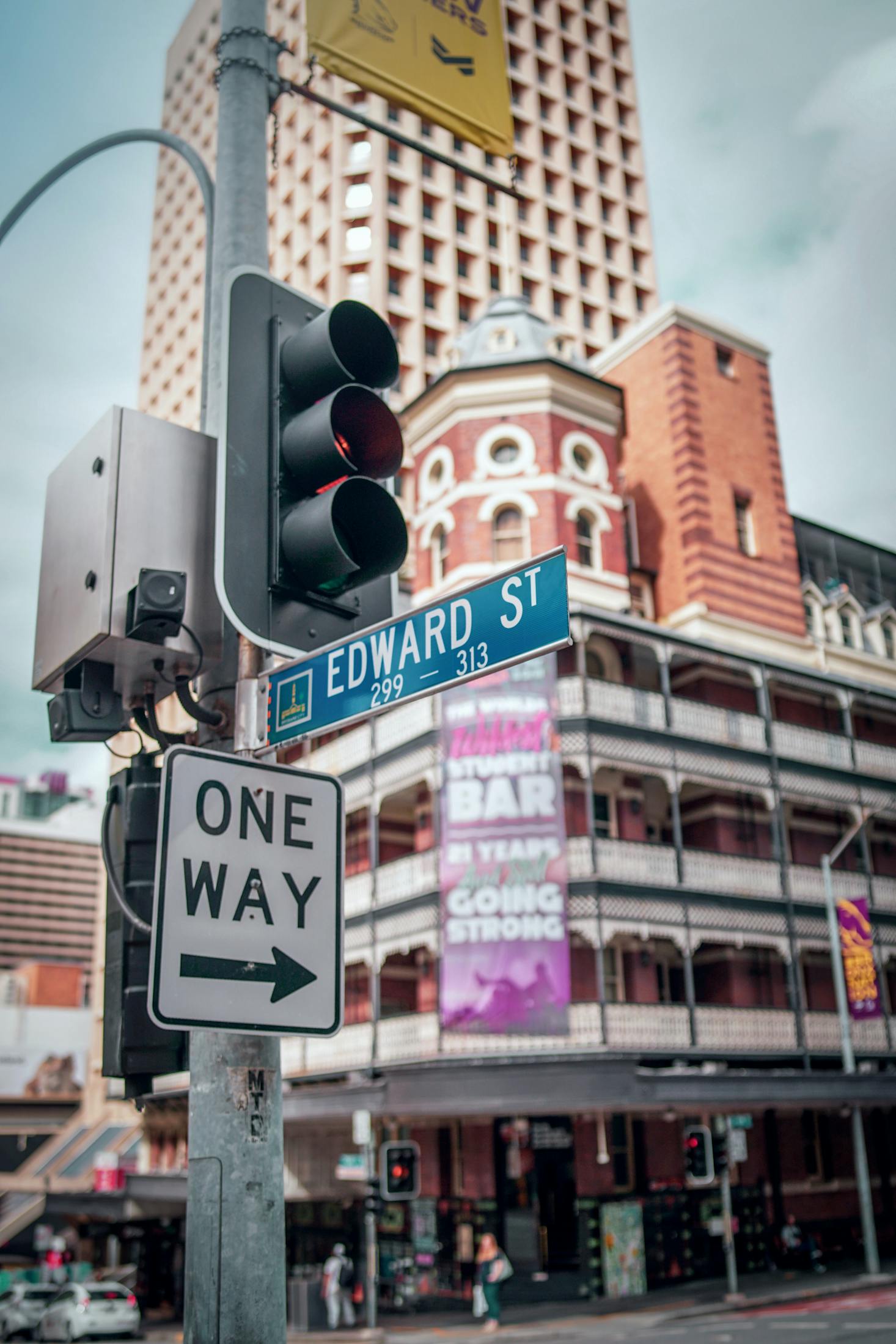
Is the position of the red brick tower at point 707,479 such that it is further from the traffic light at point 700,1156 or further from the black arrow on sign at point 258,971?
the black arrow on sign at point 258,971

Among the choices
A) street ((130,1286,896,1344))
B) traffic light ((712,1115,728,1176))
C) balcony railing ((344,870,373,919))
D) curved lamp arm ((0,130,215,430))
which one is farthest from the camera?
balcony railing ((344,870,373,919))

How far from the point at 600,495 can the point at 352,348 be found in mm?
27593

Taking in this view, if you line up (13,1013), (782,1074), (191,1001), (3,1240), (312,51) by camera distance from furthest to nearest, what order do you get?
(13,1013), (3,1240), (782,1074), (312,51), (191,1001)

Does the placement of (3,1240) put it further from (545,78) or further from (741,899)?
(545,78)

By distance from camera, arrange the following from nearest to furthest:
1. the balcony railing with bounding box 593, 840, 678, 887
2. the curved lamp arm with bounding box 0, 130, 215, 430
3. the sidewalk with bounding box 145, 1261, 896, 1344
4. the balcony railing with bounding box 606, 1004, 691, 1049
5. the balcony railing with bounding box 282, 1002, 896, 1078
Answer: the curved lamp arm with bounding box 0, 130, 215, 430
the sidewalk with bounding box 145, 1261, 896, 1344
the balcony railing with bounding box 282, 1002, 896, 1078
the balcony railing with bounding box 606, 1004, 691, 1049
the balcony railing with bounding box 593, 840, 678, 887

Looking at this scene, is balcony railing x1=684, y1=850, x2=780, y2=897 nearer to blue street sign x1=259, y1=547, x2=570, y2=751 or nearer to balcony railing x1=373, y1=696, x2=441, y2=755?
balcony railing x1=373, y1=696, x2=441, y2=755

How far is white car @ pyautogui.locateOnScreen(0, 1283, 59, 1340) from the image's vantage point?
3062 centimetres

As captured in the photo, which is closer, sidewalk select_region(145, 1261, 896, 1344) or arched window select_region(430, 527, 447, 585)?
sidewalk select_region(145, 1261, 896, 1344)

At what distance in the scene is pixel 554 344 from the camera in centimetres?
3253

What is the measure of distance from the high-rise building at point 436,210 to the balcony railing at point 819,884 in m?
22.3

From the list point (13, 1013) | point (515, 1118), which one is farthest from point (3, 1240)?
point (515, 1118)

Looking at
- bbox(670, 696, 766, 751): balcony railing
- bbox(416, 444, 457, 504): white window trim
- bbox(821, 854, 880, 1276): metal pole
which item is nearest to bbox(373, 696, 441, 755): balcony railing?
bbox(670, 696, 766, 751): balcony railing

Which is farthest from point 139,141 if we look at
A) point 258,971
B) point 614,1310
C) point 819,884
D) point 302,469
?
point 819,884

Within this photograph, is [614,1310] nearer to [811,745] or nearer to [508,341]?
[811,745]
